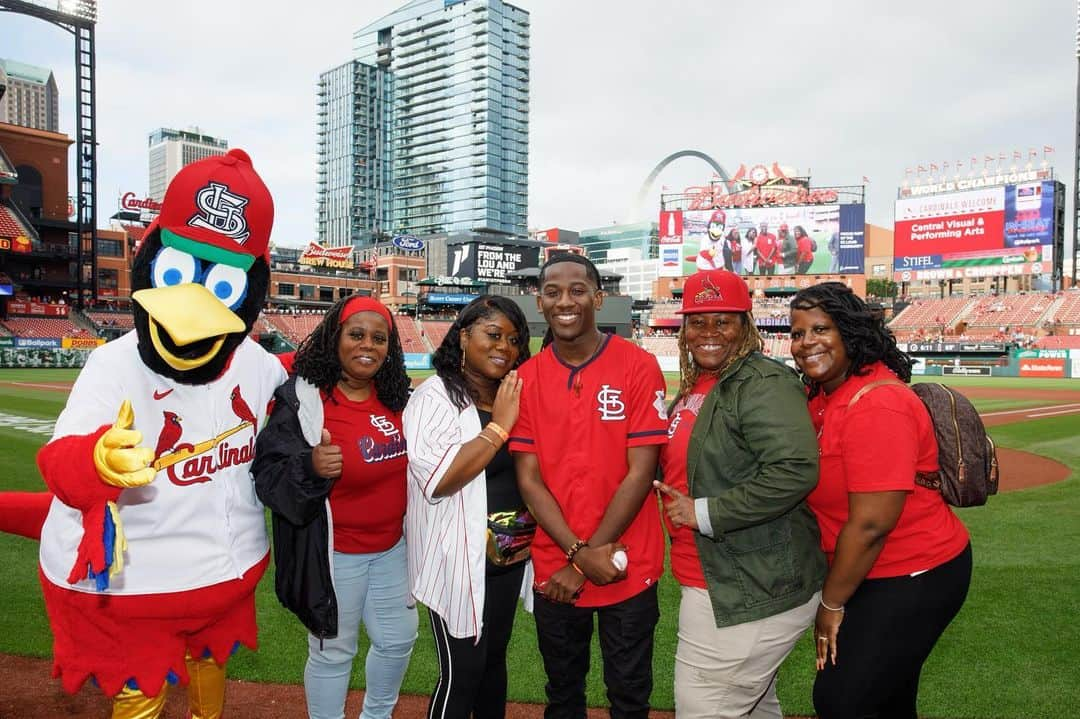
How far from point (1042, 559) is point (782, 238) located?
53627 mm

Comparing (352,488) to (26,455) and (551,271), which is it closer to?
(551,271)

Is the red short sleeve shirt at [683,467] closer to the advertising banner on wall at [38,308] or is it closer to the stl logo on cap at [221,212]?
the stl logo on cap at [221,212]

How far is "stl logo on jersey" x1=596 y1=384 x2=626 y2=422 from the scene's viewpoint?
2762 millimetres

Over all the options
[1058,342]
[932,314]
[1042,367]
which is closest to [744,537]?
[1042,367]

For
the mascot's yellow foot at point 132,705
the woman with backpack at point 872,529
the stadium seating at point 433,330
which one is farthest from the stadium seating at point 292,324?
the woman with backpack at point 872,529

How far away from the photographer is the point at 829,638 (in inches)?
98.9

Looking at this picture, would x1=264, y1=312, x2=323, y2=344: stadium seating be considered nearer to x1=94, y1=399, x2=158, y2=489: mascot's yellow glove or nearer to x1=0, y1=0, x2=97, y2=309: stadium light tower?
x1=0, y1=0, x2=97, y2=309: stadium light tower

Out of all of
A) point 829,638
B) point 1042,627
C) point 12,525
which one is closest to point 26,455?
point 12,525

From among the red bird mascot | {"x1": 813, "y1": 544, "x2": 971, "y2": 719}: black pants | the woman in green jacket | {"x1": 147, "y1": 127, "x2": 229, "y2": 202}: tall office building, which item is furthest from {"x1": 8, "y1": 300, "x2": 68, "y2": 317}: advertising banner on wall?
{"x1": 147, "y1": 127, "x2": 229, "y2": 202}: tall office building

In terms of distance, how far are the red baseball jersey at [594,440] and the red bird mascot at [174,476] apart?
1.22 metres

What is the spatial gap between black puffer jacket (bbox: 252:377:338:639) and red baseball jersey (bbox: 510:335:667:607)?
0.85 m

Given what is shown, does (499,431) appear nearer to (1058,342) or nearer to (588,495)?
(588,495)

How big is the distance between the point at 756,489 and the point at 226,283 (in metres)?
2.27

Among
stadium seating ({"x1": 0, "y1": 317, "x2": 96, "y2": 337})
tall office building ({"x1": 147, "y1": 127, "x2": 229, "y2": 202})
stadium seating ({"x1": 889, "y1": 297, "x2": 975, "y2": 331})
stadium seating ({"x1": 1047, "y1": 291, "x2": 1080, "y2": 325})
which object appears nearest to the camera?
stadium seating ({"x1": 0, "y1": 317, "x2": 96, "y2": 337})
